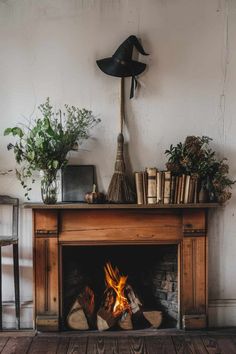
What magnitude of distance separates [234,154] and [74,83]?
132 centimetres

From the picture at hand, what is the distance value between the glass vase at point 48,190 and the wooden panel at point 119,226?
0.14m

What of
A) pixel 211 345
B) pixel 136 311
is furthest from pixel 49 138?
pixel 211 345

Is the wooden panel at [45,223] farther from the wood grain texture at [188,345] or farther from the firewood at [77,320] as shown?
the wood grain texture at [188,345]

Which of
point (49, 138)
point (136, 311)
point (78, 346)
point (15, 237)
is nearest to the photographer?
point (78, 346)

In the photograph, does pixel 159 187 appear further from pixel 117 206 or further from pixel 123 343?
pixel 123 343

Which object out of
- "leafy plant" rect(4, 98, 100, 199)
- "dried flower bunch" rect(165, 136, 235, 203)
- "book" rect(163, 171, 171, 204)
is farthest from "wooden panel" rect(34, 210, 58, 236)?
"dried flower bunch" rect(165, 136, 235, 203)

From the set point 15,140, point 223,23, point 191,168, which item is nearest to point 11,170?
point 15,140

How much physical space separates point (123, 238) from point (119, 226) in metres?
0.09

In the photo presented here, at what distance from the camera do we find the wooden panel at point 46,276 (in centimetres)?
297

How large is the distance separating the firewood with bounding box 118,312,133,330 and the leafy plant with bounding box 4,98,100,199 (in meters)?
1.14

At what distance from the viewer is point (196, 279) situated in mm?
3037

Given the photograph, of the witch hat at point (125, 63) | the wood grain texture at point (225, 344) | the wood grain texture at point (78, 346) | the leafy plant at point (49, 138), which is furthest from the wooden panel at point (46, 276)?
the witch hat at point (125, 63)

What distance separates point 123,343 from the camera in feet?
9.37

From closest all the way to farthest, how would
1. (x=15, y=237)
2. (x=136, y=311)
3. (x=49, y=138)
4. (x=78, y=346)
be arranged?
(x=78, y=346), (x=49, y=138), (x=15, y=237), (x=136, y=311)
